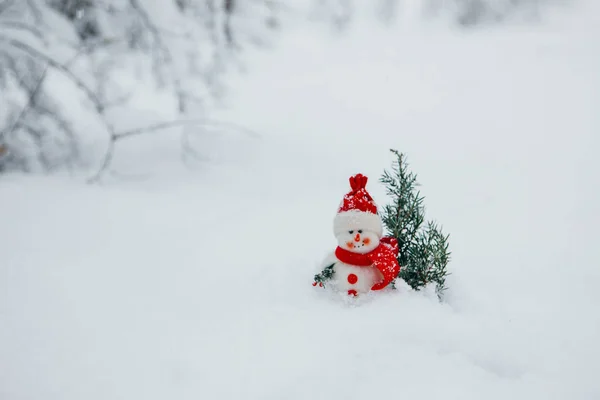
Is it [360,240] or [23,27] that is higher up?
[23,27]

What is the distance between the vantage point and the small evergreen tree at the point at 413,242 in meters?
2.56

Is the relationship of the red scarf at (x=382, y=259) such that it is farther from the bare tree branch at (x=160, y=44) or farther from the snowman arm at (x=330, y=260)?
the bare tree branch at (x=160, y=44)

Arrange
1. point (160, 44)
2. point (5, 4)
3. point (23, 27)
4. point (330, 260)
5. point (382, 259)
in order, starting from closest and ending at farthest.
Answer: point (382, 259), point (330, 260), point (23, 27), point (5, 4), point (160, 44)

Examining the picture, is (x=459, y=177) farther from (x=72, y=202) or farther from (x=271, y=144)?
(x=72, y=202)

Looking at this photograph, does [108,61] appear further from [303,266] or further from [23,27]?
[303,266]

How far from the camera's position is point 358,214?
2.46m

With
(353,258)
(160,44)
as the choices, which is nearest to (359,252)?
(353,258)

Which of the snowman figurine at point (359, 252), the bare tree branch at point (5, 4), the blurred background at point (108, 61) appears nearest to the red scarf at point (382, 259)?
the snowman figurine at point (359, 252)

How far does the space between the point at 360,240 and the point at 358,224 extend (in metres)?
0.08

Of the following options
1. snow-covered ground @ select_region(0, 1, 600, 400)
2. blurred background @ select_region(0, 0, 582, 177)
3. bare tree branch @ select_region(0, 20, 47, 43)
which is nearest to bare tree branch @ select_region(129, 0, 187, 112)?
blurred background @ select_region(0, 0, 582, 177)

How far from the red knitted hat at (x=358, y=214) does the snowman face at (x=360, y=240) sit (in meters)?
0.02

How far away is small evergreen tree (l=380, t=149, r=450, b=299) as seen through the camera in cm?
256

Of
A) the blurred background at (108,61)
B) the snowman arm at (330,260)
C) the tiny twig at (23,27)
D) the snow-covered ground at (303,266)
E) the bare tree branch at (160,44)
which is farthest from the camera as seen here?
the bare tree branch at (160,44)

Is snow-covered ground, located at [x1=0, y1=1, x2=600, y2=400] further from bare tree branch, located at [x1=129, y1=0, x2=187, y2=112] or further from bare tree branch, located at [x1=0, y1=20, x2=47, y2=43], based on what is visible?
bare tree branch, located at [x1=0, y1=20, x2=47, y2=43]
